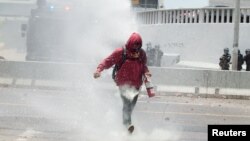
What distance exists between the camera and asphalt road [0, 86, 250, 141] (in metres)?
9.33

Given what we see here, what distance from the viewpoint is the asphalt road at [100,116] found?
30.6ft

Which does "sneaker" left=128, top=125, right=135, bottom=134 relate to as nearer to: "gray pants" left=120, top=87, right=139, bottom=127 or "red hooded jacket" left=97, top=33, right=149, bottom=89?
"gray pants" left=120, top=87, right=139, bottom=127

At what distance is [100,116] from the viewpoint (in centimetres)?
1094

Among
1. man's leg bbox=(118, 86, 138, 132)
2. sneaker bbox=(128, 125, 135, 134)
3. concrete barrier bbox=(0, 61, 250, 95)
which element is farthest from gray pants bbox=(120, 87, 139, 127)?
concrete barrier bbox=(0, 61, 250, 95)

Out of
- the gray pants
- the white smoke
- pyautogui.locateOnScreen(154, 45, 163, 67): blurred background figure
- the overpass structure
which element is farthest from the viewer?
pyautogui.locateOnScreen(154, 45, 163, 67): blurred background figure

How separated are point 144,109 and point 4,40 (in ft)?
155

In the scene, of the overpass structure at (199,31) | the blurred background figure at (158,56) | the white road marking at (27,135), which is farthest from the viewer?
the blurred background figure at (158,56)

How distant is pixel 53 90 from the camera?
17.0 m

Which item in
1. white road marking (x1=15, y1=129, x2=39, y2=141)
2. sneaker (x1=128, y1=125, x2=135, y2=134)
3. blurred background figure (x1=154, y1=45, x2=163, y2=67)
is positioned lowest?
blurred background figure (x1=154, y1=45, x2=163, y2=67)

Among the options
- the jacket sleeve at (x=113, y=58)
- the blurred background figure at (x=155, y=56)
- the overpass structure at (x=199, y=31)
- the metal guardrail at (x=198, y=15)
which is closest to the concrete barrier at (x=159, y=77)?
the jacket sleeve at (x=113, y=58)

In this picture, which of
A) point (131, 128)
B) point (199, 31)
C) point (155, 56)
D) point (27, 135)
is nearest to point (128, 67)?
point (131, 128)

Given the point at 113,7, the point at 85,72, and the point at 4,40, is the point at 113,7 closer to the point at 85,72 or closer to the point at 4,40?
the point at 85,72

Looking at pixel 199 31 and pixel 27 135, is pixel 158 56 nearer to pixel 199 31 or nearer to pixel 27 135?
pixel 199 31

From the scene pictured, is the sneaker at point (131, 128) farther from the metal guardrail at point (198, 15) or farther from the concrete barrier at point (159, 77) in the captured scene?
the metal guardrail at point (198, 15)
